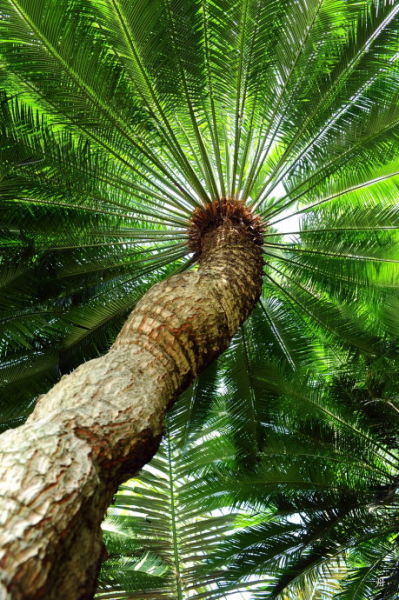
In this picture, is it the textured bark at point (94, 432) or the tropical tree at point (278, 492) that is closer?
the textured bark at point (94, 432)

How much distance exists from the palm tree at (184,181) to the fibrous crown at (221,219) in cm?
2

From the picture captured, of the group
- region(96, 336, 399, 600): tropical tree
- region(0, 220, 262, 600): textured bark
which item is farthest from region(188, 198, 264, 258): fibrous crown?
region(96, 336, 399, 600): tropical tree

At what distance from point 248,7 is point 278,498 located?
4.52 meters

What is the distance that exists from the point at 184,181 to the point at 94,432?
4096 mm

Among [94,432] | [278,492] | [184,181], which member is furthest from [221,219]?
[94,432]

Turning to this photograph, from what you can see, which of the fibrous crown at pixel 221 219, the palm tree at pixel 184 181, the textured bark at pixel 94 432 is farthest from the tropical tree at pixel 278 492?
the textured bark at pixel 94 432

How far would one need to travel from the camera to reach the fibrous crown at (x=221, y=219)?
16.9ft

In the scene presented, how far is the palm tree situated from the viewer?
4113 millimetres

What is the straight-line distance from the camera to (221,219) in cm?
519

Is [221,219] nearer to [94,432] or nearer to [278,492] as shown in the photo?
[278,492]

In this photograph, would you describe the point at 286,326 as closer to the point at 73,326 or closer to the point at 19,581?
the point at 73,326

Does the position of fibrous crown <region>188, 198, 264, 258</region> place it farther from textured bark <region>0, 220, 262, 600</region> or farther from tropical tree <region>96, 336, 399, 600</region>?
tropical tree <region>96, 336, 399, 600</region>

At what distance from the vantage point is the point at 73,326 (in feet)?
18.4

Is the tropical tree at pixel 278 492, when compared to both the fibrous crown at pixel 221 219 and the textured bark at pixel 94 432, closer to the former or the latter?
the fibrous crown at pixel 221 219
